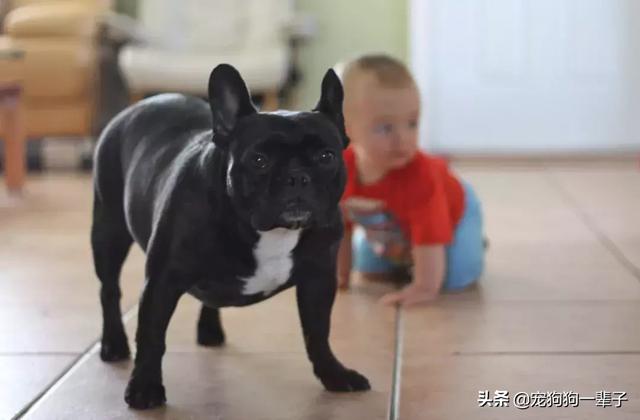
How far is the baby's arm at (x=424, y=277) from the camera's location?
1821 mm

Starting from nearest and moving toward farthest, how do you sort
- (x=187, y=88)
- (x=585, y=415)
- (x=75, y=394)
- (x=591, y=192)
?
(x=585, y=415) < (x=75, y=394) < (x=591, y=192) < (x=187, y=88)

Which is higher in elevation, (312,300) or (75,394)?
(312,300)

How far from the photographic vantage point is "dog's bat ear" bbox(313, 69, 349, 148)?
1225 mm

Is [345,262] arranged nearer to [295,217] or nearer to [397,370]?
[397,370]

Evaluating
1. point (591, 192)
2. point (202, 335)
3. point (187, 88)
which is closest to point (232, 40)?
point (187, 88)

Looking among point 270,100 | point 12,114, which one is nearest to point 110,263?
point 12,114

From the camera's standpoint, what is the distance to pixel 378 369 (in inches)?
56.7

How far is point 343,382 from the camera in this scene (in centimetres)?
134

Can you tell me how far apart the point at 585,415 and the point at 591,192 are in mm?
1917

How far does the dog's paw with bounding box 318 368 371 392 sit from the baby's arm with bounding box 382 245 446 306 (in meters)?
0.48

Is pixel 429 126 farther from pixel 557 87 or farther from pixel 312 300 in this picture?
pixel 312 300

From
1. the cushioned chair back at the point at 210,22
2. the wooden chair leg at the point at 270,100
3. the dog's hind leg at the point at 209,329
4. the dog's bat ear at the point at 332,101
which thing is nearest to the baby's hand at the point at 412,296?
the dog's hind leg at the point at 209,329

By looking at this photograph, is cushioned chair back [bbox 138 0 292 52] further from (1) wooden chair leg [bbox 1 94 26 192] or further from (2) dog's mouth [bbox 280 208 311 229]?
(2) dog's mouth [bbox 280 208 311 229]

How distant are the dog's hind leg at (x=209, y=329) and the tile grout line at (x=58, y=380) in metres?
0.17
